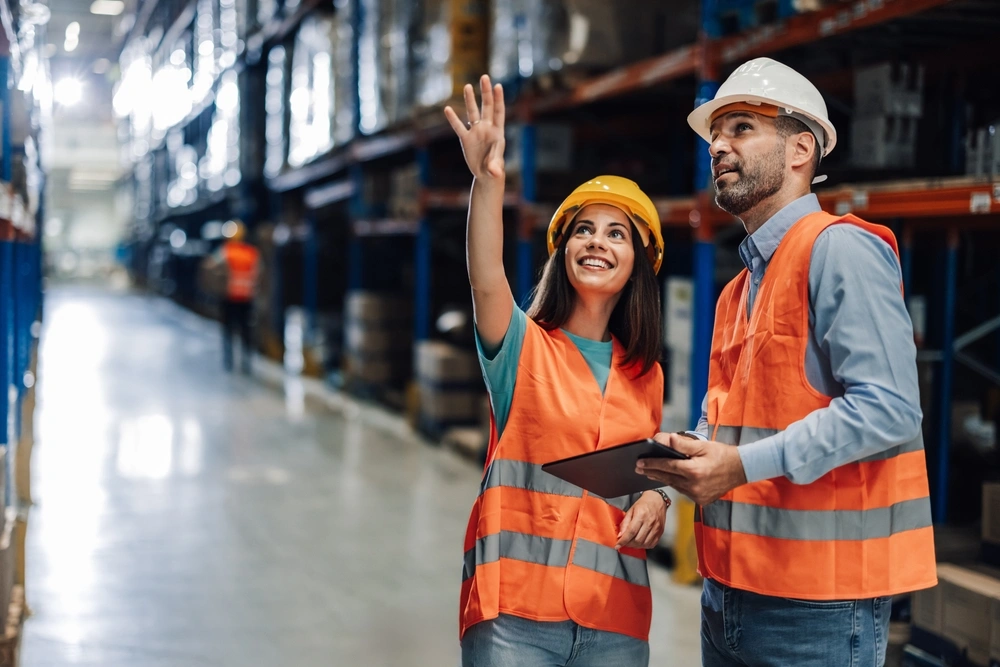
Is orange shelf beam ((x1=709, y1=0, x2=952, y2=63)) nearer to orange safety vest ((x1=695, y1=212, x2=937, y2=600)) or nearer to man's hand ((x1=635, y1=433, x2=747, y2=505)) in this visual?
orange safety vest ((x1=695, y1=212, x2=937, y2=600))

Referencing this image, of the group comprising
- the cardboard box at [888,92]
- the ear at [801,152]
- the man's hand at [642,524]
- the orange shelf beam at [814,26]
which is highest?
the orange shelf beam at [814,26]

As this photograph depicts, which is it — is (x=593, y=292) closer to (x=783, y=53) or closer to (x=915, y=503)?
(x=915, y=503)

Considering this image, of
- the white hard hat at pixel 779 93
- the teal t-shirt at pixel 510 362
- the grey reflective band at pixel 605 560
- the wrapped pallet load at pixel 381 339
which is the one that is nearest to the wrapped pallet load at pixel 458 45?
the wrapped pallet load at pixel 381 339

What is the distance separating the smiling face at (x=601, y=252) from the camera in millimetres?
2271

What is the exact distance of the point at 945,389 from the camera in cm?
463

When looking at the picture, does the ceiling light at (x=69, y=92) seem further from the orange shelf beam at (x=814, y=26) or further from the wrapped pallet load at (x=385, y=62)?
the orange shelf beam at (x=814, y=26)

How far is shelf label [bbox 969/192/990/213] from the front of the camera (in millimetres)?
3703

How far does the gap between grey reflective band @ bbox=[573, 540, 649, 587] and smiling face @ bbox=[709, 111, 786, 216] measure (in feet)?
2.37

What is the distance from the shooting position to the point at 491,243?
213 centimetres

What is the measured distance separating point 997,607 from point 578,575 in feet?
6.77

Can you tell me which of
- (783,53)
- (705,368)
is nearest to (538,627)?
(705,368)

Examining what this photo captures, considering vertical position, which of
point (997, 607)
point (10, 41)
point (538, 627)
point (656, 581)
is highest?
point (10, 41)

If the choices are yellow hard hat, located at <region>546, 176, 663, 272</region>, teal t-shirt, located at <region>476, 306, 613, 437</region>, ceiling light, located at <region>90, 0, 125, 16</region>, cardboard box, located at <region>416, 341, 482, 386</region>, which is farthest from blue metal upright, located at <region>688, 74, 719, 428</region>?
ceiling light, located at <region>90, 0, 125, 16</region>

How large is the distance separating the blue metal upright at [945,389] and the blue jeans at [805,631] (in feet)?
9.39
